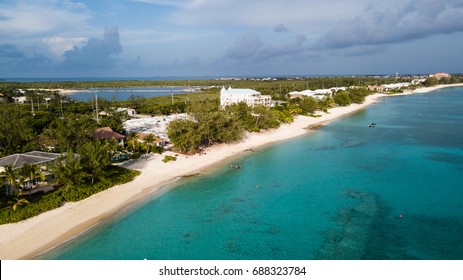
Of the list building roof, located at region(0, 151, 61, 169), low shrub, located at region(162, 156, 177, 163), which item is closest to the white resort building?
low shrub, located at region(162, 156, 177, 163)

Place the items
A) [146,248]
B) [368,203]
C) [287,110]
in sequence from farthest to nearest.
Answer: [287,110] < [368,203] < [146,248]

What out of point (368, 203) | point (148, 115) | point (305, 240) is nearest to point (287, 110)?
point (148, 115)

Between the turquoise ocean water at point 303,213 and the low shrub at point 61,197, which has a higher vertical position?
the low shrub at point 61,197

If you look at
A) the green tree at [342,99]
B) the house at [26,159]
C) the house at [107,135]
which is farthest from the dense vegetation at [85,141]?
the green tree at [342,99]

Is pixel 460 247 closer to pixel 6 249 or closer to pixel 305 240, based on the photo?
pixel 305 240

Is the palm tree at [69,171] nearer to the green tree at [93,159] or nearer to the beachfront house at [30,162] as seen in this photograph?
the green tree at [93,159]

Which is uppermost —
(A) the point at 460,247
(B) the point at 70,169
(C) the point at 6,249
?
(B) the point at 70,169

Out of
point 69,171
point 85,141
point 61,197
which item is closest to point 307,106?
point 85,141
